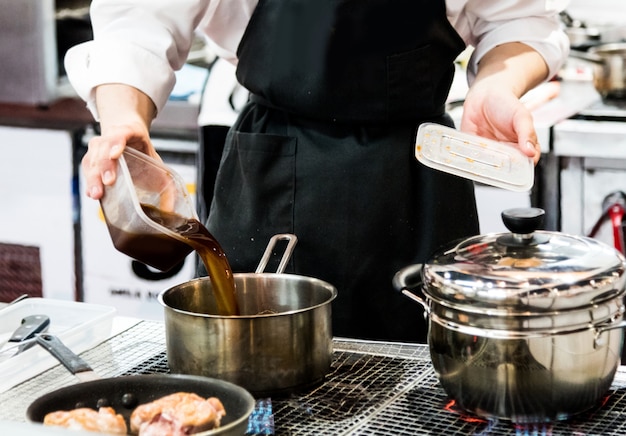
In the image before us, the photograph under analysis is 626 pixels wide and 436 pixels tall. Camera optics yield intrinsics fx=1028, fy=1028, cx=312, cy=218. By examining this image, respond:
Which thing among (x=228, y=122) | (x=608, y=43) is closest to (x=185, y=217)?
(x=228, y=122)

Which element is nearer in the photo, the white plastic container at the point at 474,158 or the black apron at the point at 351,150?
the white plastic container at the point at 474,158

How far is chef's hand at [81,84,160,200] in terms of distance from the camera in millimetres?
1312

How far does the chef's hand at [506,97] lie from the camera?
1.50 metres

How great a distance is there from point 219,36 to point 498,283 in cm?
89

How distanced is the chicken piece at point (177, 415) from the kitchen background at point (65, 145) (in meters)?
1.67

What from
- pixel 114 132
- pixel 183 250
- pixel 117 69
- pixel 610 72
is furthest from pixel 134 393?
pixel 610 72

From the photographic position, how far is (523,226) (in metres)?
1.19

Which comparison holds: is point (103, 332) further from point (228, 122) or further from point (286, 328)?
point (228, 122)

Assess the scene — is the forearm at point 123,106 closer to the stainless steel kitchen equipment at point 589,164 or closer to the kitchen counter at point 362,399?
the kitchen counter at point 362,399

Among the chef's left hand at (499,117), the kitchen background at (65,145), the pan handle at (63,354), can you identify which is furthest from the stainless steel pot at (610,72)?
the pan handle at (63,354)

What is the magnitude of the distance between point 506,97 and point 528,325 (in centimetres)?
57

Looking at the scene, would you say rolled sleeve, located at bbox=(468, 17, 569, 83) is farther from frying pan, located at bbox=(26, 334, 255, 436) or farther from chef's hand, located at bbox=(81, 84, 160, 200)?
frying pan, located at bbox=(26, 334, 255, 436)

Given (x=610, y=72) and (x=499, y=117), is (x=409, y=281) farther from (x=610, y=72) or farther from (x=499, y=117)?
(x=610, y=72)

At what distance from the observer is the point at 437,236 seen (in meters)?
1.75
